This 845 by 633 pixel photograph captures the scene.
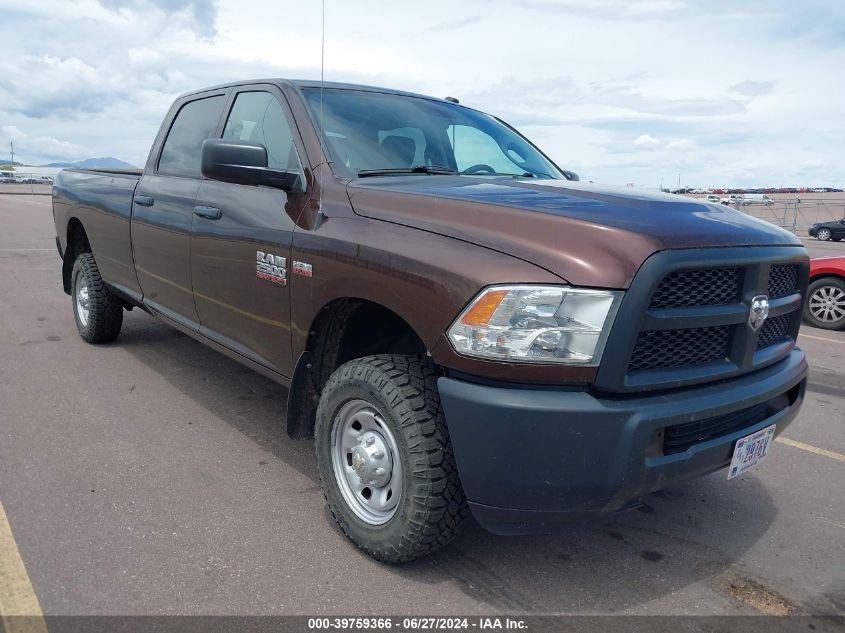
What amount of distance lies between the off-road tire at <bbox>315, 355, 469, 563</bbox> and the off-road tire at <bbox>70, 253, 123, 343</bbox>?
3.75 metres

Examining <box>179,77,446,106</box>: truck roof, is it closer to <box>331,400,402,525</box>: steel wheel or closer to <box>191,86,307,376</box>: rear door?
<box>191,86,307,376</box>: rear door

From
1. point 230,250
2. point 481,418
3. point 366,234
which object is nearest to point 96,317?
point 230,250

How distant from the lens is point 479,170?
146 inches

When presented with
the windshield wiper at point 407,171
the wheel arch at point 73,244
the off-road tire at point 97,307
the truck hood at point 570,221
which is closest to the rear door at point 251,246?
the windshield wiper at point 407,171

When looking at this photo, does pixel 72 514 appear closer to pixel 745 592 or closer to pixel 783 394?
pixel 745 592

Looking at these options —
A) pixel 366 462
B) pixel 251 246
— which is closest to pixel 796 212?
pixel 251 246

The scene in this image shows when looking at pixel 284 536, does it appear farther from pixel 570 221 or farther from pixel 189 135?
pixel 189 135

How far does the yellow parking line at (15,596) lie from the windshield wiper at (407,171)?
6.93ft

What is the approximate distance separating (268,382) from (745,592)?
11.3ft

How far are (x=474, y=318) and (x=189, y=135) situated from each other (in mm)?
3036

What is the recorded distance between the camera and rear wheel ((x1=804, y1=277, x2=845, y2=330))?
27.8ft

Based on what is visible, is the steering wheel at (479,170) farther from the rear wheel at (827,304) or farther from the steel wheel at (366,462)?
the rear wheel at (827,304)

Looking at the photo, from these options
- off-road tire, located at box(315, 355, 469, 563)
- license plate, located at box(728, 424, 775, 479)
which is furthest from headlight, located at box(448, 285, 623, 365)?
license plate, located at box(728, 424, 775, 479)

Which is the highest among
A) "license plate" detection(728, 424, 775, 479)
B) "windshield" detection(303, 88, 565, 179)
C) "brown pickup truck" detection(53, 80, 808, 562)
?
"windshield" detection(303, 88, 565, 179)
